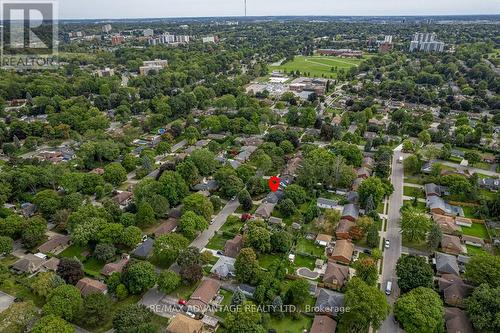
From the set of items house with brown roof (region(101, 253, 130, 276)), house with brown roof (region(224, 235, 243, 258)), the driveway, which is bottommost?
the driveway

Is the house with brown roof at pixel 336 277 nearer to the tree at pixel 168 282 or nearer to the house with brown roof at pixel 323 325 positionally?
the house with brown roof at pixel 323 325

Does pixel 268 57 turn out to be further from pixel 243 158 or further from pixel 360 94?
pixel 243 158

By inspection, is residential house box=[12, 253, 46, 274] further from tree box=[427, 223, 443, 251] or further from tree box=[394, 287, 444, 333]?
tree box=[427, 223, 443, 251]

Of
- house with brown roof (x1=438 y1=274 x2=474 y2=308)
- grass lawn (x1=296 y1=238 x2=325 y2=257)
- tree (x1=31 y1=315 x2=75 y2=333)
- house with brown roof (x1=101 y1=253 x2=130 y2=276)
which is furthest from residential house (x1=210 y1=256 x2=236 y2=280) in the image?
house with brown roof (x1=438 y1=274 x2=474 y2=308)

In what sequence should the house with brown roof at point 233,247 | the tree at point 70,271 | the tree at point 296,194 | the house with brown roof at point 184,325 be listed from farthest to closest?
the tree at point 296,194
the house with brown roof at point 233,247
the tree at point 70,271
the house with brown roof at point 184,325

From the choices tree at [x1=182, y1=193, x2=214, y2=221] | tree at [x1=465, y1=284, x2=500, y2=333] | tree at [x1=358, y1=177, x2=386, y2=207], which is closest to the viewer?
tree at [x1=465, y1=284, x2=500, y2=333]

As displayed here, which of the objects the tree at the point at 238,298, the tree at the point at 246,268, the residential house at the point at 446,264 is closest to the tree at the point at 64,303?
the tree at the point at 238,298
